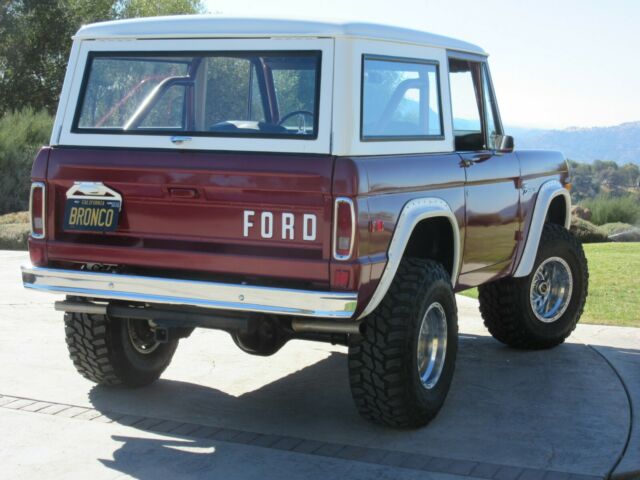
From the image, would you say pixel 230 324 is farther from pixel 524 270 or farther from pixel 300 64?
pixel 524 270

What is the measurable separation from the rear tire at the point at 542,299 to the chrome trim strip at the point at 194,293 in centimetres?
289

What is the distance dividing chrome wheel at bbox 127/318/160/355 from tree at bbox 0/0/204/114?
27150mm

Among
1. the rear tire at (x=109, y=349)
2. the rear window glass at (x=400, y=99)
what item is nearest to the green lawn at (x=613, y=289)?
the rear window glass at (x=400, y=99)

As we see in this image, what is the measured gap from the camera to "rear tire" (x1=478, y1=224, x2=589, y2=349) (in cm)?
739

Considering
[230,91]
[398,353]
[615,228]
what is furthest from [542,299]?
[615,228]

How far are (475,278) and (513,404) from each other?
874 millimetres

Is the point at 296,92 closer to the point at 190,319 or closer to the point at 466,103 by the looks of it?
the point at 190,319

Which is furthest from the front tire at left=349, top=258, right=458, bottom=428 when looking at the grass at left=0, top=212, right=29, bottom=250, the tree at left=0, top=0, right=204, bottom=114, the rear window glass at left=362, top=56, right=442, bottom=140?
the tree at left=0, top=0, right=204, bottom=114

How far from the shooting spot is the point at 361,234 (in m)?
4.79

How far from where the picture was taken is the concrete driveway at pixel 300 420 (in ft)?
15.9

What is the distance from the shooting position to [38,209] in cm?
539

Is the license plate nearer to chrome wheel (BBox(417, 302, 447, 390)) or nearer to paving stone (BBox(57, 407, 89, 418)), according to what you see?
paving stone (BBox(57, 407, 89, 418))

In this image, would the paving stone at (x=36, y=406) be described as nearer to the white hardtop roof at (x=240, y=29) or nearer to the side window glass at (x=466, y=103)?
the white hardtop roof at (x=240, y=29)

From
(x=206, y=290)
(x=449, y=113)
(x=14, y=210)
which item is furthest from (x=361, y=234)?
(x=14, y=210)
